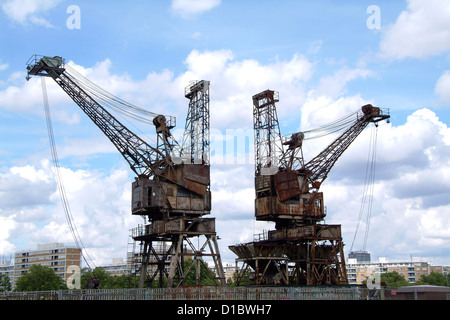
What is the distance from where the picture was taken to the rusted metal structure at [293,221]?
60656 mm

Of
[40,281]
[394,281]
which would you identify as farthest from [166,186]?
[394,281]

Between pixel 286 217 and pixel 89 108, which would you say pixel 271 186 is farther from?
pixel 89 108

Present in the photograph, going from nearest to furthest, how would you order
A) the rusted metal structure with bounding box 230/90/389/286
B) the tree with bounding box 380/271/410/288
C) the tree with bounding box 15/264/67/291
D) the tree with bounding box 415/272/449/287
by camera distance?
the rusted metal structure with bounding box 230/90/389/286, the tree with bounding box 15/264/67/291, the tree with bounding box 380/271/410/288, the tree with bounding box 415/272/449/287

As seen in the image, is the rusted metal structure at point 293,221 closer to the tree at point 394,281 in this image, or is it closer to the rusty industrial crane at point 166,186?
the rusty industrial crane at point 166,186

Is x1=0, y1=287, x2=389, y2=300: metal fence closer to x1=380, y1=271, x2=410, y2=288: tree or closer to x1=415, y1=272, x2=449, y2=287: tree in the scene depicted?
x1=380, y1=271, x2=410, y2=288: tree

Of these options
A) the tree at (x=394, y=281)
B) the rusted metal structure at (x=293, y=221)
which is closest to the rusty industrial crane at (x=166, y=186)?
the rusted metal structure at (x=293, y=221)

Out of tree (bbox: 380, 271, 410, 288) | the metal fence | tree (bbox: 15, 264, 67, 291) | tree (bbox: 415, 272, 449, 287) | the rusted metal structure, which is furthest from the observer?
tree (bbox: 415, 272, 449, 287)

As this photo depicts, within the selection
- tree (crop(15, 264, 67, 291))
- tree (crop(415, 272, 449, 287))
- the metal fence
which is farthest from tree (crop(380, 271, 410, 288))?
the metal fence

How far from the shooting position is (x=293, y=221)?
62.2m

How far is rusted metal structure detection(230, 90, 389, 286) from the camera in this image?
60.7m

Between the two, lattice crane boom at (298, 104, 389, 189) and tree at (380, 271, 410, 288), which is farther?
tree at (380, 271, 410, 288)

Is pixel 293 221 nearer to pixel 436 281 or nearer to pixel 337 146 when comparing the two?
pixel 337 146

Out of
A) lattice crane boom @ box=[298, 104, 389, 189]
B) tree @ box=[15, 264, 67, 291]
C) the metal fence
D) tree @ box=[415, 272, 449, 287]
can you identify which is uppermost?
lattice crane boom @ box=[298, 104, 389, 189]
